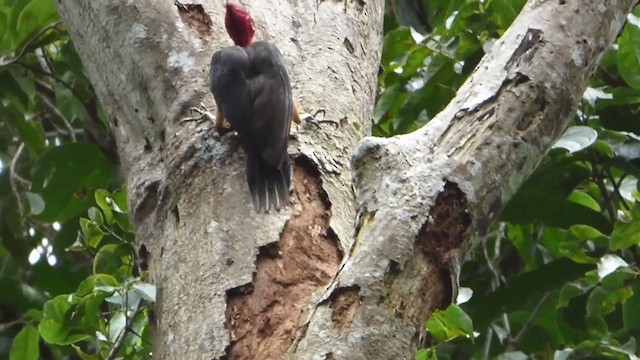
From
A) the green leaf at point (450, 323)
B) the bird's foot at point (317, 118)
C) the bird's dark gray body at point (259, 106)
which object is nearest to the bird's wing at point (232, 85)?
the bird's dark gray body at point (259, 106)

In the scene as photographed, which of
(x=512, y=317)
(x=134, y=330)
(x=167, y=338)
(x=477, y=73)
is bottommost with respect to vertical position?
(x=512, y=317)

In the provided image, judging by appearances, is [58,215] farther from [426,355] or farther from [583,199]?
[583,199]

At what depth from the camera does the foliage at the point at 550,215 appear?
2.63 m

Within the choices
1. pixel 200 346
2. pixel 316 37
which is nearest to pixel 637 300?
pixel 316 37

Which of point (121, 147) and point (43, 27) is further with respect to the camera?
point (43, 27)

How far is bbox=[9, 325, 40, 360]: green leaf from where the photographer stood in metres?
2.85

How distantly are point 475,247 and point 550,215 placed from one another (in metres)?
0.43

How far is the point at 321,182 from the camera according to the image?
234 cm

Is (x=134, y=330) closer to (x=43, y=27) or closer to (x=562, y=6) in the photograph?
(x=43, y=27)

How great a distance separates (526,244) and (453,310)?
2.96ft

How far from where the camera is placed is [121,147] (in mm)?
2539

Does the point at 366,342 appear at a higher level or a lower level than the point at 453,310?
higher

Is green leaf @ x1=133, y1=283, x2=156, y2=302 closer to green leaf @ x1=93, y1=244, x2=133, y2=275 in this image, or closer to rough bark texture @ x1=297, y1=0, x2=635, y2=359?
rough bark texture @ x1=297, y1=0, x2=635, y2=359

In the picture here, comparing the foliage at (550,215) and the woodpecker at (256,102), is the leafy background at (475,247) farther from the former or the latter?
the woodpecker at (256,102)
